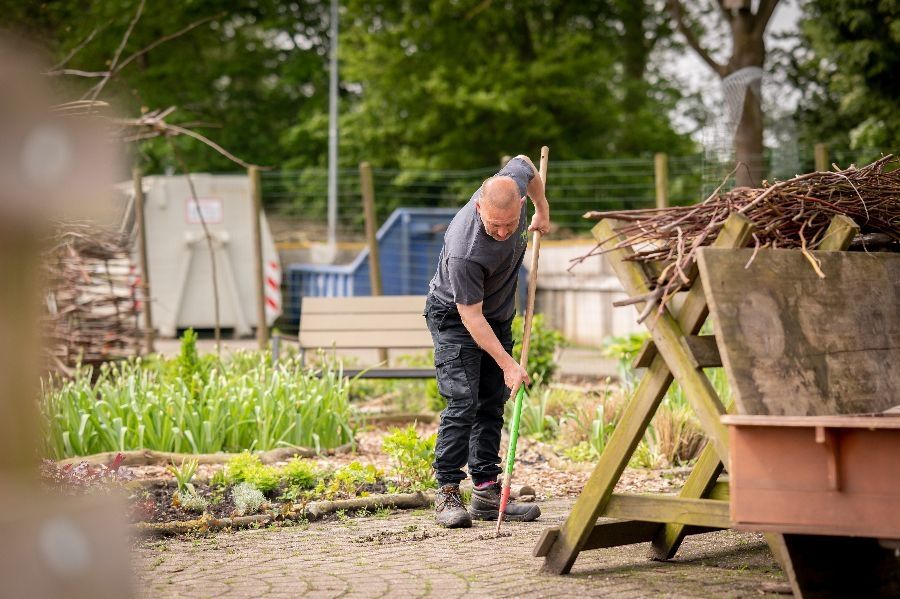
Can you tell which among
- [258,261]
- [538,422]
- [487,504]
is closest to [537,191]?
[487,504]

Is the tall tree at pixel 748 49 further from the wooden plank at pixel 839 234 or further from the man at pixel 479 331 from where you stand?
the wooden plank at pixel 839 234

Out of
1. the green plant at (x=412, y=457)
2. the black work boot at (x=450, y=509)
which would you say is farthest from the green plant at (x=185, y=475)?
the black work boot at (x=450, y=509)

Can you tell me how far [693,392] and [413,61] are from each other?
2321cm

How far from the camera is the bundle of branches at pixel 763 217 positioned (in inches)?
159

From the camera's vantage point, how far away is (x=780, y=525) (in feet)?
11.5

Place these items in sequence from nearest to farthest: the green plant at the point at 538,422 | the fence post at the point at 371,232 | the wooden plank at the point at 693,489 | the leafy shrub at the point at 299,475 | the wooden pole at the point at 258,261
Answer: the wooden plank at the point at 693,489
the leafy shrub at the point at 299,475
the green plant at the point at 538,422
the fence post at the point at 371,232
the wooden pole at the point at 258,261

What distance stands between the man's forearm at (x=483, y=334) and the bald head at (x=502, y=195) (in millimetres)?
539

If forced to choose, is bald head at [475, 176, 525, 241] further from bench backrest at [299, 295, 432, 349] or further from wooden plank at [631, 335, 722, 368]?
bench backrest at [299, 295, 432, 349]

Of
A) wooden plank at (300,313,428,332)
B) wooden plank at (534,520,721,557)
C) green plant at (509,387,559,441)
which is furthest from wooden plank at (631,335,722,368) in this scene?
wooden plank at (300,313,428,332)

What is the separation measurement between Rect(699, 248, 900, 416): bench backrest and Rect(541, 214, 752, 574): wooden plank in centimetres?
19

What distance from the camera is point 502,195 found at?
5078 millimetres

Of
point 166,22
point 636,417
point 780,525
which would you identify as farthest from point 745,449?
point 166,22

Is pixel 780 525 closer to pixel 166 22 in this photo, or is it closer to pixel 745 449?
pixel 745 449

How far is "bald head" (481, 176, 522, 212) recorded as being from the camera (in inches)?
200
